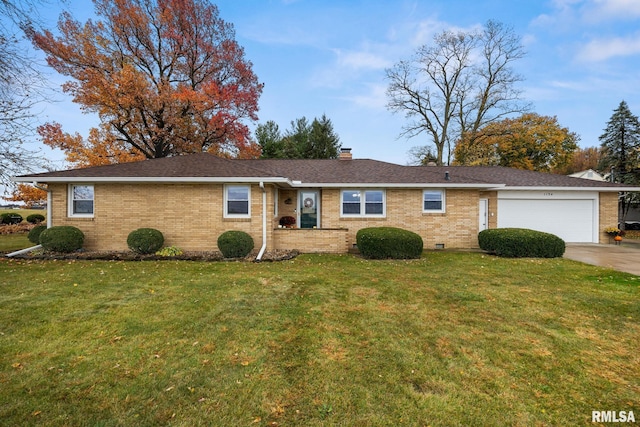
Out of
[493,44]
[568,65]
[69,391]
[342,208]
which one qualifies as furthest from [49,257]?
[493,44]

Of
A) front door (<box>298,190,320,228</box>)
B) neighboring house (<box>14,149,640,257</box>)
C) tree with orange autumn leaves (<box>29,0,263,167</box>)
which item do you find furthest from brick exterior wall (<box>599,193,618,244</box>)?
tree with orange autumn leaves (<box>29,0,263,167</box>)

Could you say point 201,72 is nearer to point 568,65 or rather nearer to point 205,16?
point 205,16

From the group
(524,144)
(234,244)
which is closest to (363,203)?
(234,244)

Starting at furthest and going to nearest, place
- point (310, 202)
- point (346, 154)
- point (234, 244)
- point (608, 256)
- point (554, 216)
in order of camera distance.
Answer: point (346, 154), point (554, 216), point (310, 202), point (608, 256), point (234, 244)

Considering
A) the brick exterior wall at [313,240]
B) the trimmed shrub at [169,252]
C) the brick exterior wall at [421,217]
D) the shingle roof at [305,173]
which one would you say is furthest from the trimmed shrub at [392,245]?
the trimmed shrub at [169,252]

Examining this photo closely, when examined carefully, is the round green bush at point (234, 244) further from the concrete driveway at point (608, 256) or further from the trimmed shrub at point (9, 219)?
the trimmed shrub at point (9, 219)

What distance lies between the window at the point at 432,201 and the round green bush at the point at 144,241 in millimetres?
10384

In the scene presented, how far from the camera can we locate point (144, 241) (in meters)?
9.72

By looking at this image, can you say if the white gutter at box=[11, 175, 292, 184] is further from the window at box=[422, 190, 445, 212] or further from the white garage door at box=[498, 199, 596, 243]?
the white garage door at box=[498, 199, 596, 243]

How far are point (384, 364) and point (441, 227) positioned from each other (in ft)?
32.8

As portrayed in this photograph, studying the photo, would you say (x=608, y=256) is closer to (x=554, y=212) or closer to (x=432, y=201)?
(x=554, y=212)

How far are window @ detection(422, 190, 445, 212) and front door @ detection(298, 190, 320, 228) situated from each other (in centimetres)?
461

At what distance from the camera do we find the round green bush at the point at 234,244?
9586 millimetres

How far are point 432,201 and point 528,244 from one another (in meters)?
3.70
